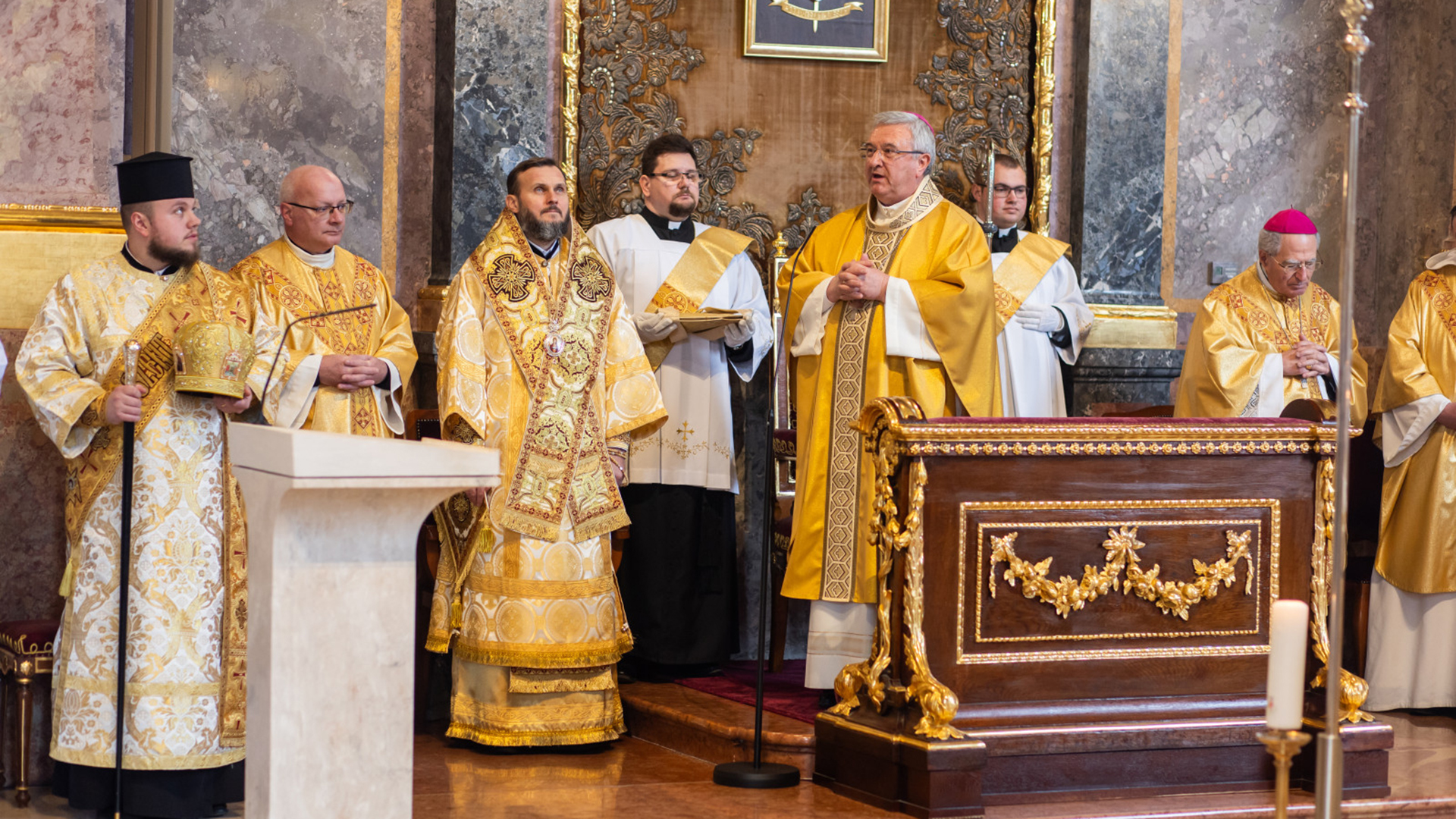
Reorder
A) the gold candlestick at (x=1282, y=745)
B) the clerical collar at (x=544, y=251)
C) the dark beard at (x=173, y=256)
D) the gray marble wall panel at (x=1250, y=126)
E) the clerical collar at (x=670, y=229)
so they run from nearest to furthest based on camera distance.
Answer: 1. the gold candlestick at (x=1282, y=745)
2. the dark beard at (x=173, y=256)
3. the clerical collar at (x=544, y=251)
4. the clerical collar at (x=670, y=229)
5. the gray marble wall panel at (x=1250, y=126)

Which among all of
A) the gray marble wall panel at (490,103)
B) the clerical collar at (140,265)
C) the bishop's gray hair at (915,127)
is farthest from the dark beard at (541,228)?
the clerical collar at (140,265)

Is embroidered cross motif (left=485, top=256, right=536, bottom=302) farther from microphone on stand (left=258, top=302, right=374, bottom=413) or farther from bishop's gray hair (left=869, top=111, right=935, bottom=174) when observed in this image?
bishop's gray hair (left=869, top=111, right=935, bottom=174)

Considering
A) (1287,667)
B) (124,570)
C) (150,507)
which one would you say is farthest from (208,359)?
(1287,667)

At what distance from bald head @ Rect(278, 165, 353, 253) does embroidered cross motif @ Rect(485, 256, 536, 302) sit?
57 cm

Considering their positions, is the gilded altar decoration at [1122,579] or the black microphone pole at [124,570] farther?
the gilded altar decoration at [1122,579]

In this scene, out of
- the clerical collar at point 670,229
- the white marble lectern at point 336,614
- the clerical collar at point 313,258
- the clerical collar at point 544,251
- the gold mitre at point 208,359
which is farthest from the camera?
the clerical collar at point 670,229

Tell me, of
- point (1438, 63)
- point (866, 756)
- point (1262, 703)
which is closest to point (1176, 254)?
point (1438, 63)

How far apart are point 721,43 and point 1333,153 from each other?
3.28 m

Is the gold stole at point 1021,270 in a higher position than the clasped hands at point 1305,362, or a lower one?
higher

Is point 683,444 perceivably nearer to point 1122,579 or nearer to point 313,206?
point 313,206

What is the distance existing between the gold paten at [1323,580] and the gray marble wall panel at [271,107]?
12.9ft

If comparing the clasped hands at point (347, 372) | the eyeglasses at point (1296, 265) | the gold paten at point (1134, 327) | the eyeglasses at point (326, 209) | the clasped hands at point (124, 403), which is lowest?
the clasped hands at point (124, 403)

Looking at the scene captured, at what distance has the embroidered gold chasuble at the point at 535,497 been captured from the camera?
5656mm

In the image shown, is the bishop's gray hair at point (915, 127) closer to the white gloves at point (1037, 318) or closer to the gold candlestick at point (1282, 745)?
the white gloves at point (1037, 318)
